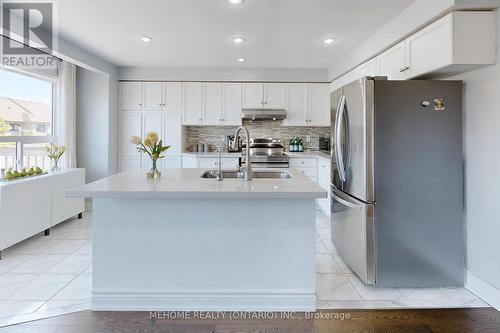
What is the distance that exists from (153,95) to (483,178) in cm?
467

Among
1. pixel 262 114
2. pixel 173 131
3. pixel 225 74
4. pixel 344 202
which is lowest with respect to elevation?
pixel 344 202

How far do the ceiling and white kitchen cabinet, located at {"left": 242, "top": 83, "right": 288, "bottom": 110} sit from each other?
637mm

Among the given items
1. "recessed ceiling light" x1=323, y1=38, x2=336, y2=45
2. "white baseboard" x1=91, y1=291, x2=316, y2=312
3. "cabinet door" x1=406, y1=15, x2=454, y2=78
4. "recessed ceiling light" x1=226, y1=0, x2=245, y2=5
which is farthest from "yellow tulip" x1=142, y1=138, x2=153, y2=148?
"recessed ceiling light" x1=323, y1=38, x2=336, y2=45

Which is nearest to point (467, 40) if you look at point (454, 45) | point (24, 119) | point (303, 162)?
point (454, 45)

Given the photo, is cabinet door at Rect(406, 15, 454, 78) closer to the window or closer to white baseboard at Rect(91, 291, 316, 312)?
white baseboard at Rect(91, 291, 316, 312)

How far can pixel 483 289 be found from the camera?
89.8 inches

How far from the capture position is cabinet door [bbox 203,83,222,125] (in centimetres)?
530

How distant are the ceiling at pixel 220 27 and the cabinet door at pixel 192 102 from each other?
23.8 inches

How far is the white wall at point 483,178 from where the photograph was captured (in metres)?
2.18

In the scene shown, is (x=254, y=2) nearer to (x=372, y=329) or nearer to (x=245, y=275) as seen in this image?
(x=245, y=275)

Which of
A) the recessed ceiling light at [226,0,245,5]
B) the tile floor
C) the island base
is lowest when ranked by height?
the tile floor

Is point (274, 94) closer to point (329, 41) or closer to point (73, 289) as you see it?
point (329, 41)

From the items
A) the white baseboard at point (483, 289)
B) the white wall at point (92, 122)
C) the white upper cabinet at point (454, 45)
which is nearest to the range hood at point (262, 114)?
the white wall at point (92, 122)

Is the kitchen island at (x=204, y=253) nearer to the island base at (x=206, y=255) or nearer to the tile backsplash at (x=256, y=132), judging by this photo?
the island base at (x=206, y=255)
